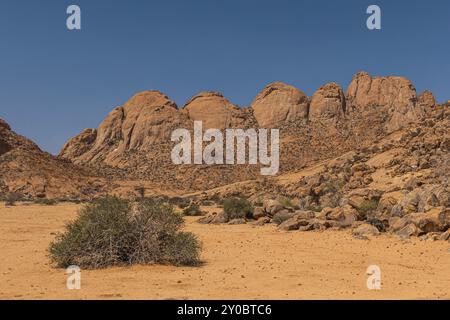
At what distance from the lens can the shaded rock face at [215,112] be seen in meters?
85.9

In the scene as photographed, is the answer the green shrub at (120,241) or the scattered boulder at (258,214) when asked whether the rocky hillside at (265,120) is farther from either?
the green shrub at (120,241)

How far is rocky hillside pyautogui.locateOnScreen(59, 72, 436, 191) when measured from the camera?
75812mm

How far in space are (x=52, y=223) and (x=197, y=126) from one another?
60644 millimetres

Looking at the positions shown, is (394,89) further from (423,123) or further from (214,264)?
(214,264)

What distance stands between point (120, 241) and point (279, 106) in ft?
263

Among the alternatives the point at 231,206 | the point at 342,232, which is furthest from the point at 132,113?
the point at 342,232

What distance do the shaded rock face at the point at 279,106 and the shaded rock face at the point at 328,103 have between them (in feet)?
5.41

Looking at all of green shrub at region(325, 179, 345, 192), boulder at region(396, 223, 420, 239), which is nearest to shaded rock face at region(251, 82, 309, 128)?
green shrub at region(325, 179, 345, 192)

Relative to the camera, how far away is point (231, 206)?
25234mm

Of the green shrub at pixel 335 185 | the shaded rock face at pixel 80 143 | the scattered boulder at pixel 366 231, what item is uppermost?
the shaded rock face at pixel 80 143

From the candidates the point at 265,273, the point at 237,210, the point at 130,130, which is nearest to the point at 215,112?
the point at 130,130

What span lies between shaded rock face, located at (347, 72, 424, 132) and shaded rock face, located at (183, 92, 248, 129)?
21.8 m

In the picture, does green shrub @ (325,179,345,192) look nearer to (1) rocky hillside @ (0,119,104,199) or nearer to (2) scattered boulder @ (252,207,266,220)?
(2) scattered boulder @ (252,207,266,220)

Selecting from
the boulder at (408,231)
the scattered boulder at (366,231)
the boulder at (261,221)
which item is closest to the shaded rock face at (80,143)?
the boulder at (261,221)
